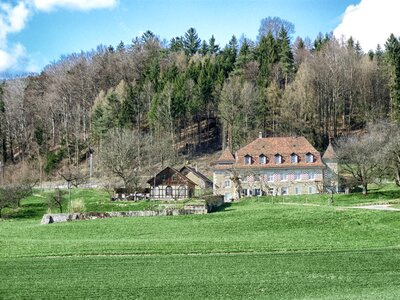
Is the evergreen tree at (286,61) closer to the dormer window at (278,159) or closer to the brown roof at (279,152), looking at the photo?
the brown roof at (279,152)

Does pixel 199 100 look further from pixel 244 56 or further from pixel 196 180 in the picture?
pixel 196 180

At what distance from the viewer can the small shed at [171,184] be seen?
69.0 metres

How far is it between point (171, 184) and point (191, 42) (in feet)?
261

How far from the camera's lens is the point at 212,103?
339 ft

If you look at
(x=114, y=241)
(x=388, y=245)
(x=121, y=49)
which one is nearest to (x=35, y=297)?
(x=114, y=241)

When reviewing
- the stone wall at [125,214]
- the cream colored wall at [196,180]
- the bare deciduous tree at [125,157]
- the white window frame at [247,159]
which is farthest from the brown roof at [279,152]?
the stone wall at [125,214]

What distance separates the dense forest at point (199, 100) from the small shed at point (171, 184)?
957 cm

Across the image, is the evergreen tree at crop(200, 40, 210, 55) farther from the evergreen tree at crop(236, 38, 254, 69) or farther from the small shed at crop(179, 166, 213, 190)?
the small shed at crop(179, 166, 213, 190)

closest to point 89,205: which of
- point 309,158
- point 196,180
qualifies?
point 196,180

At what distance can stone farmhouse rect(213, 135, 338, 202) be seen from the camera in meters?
68.1

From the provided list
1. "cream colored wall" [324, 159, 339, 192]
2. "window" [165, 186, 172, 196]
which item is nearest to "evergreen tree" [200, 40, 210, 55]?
"window" [165, 186, 172, 196]

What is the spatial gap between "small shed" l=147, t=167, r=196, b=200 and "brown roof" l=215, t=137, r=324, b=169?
4.29 m

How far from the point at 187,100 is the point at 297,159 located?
34.8m

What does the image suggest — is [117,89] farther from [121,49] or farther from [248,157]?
[248,157]
